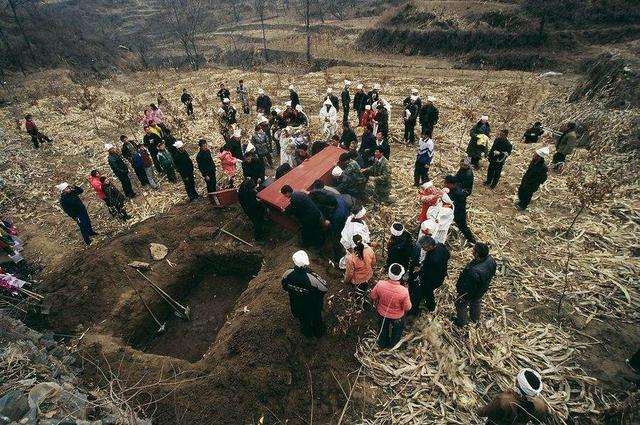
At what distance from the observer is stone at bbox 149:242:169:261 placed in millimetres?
8109

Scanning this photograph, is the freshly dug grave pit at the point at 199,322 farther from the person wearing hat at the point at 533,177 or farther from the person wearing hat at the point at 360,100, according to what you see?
the person wearing hat at the point at 360,100

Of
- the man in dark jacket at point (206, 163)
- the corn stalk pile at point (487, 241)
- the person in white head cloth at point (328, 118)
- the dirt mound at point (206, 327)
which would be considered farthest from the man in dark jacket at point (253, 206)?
the person in white head cloth at point (328, 118)

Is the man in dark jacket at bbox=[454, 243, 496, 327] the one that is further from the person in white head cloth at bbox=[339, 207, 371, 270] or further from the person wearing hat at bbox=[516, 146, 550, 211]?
the person wearing hat at bbox=[516, 146, 550, 211]

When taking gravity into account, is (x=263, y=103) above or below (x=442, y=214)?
above

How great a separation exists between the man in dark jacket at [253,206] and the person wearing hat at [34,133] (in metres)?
12.8

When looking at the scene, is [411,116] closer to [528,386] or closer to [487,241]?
[487,241]

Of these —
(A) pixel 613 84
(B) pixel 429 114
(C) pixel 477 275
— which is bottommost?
(C) pixel 477 275

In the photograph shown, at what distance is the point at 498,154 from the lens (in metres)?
9.07

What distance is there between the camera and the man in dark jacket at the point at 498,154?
894 cm

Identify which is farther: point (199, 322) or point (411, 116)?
point (411, 116)

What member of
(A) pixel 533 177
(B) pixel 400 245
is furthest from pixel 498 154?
(B) pixel 400 245

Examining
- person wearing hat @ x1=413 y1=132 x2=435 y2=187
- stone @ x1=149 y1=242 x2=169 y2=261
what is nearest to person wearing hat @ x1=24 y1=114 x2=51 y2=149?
stone @ x1=149 y1=242 x2=169 y2=261

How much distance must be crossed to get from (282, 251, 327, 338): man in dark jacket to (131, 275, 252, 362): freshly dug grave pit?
2823mm

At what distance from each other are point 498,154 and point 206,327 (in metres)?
8.66
